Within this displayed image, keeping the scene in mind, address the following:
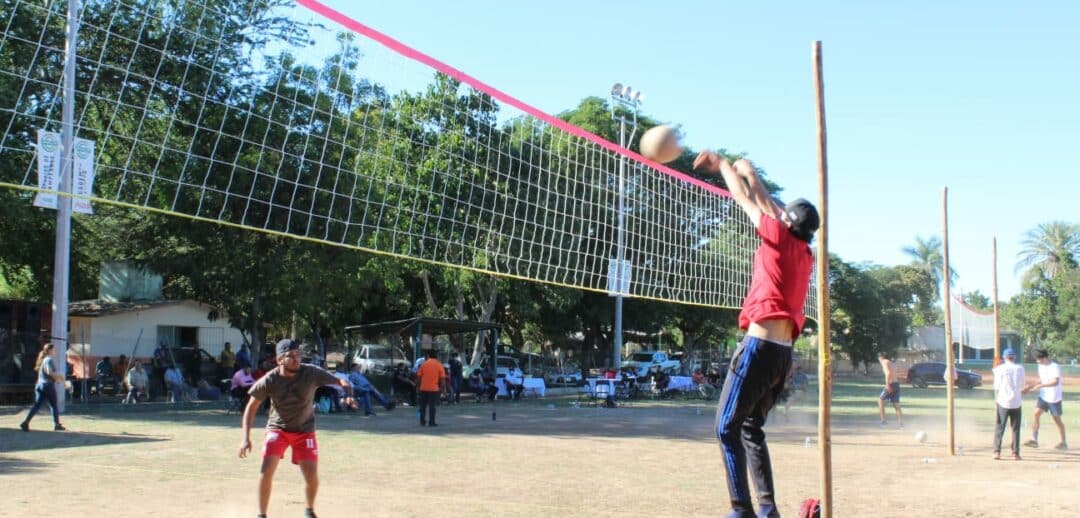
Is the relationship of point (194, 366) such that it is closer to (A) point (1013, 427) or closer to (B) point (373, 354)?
(B) point (373, 354)

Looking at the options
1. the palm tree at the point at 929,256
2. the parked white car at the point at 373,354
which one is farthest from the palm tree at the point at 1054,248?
the parked white car at the point at 373,354

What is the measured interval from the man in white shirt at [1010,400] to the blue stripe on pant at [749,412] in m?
10.8

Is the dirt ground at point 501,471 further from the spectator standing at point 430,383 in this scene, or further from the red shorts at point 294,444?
the red shorts at point 294,444

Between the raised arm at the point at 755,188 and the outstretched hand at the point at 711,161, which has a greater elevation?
the outstretched hand at the point at 711,161

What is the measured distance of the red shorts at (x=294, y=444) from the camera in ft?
24.4

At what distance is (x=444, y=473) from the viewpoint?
11094 millimetres

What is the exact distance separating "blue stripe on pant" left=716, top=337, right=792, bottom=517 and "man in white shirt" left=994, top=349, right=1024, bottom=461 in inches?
424

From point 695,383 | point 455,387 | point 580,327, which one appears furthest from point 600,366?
point 455,387

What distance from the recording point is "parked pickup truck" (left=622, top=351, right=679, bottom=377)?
4303 centimetres

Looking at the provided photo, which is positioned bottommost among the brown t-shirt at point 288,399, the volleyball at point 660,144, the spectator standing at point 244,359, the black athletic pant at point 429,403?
the black athletic pant at point 429,403

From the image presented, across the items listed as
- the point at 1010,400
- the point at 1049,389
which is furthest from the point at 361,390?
the point at 1049,389

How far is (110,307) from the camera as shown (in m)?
29.1

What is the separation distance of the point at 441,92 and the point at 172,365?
14913 mm

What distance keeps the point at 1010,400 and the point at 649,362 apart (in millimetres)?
31114
